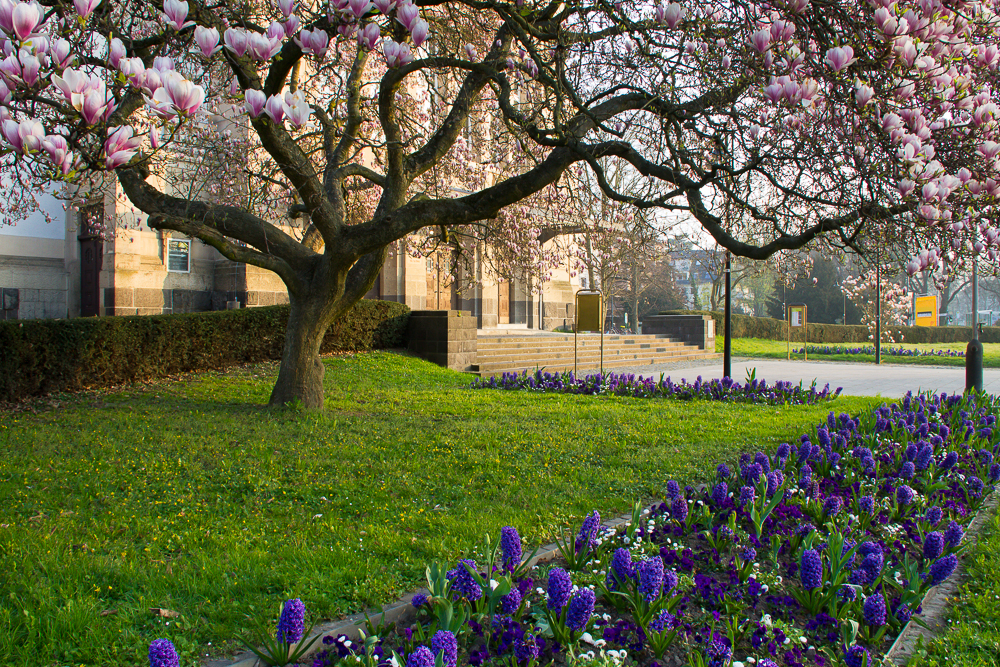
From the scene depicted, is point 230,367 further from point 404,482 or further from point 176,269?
point 404,482

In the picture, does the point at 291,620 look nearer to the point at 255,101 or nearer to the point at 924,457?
the point at 255,101

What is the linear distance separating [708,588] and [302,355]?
21.2 feet

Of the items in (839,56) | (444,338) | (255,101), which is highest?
(839,56)

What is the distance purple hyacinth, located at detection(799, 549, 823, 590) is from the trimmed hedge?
100 ft

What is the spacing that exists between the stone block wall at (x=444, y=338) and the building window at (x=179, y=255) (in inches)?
237

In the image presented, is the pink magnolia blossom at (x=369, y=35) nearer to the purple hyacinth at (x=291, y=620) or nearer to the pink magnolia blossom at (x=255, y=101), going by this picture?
the pink magnolia blossom at (x=255, y=101)

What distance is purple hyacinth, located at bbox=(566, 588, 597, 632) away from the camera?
256cm

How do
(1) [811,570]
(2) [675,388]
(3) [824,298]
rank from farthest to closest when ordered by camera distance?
(3) [824,298], (2) [675,388], (1) [811,570]

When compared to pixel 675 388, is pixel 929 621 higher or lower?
lower

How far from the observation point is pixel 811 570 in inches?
120

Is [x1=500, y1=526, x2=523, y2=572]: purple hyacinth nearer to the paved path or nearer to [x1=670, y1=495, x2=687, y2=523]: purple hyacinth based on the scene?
[x1=670, y1=495, x2=687, y2=523]: purple hyacinth

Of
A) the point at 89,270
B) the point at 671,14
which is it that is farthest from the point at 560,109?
the point at 89,270

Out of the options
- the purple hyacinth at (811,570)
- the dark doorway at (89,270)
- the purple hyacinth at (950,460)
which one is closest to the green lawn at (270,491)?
the purple hyacinth at (811,570)

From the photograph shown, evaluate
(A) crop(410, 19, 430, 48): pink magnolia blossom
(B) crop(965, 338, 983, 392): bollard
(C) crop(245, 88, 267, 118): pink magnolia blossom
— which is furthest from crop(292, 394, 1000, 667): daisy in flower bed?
(B) crop(965, 338, 983, 392): bollard
